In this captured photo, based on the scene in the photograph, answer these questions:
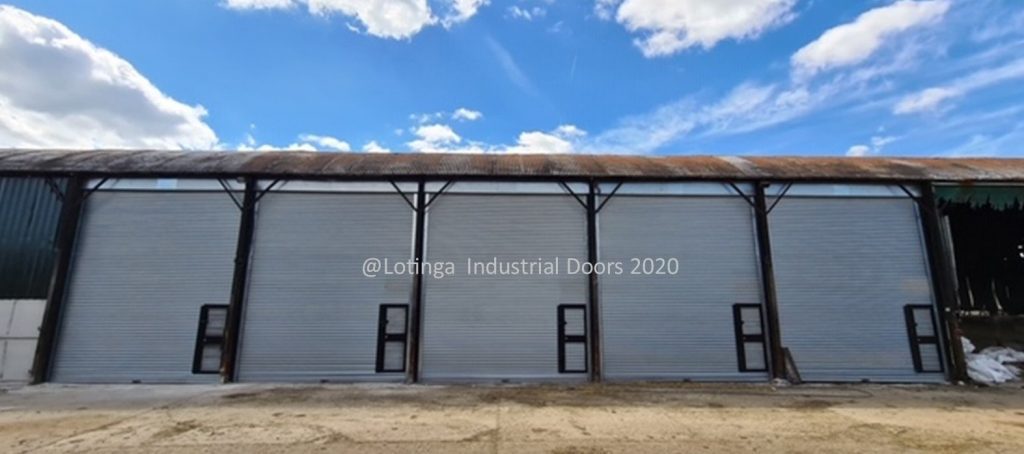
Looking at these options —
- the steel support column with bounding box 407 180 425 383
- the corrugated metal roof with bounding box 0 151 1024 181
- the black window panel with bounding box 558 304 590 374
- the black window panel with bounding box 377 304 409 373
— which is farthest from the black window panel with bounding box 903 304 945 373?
the black window panel with bounding box 377 304 409 373

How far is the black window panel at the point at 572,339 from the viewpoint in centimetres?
1030

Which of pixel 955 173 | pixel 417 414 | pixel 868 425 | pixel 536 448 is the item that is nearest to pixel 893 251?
pixel 955 173

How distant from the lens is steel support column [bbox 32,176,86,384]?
32.0 ft

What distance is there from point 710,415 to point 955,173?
9678 mm

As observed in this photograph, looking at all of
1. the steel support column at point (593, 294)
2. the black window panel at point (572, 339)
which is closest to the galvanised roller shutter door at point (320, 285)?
the black window panel at point (572, 339)

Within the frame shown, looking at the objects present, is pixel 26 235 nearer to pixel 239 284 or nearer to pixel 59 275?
pixel 59 275

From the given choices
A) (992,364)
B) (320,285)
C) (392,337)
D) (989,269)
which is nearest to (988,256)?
(989,269)

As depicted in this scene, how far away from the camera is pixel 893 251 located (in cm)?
1093

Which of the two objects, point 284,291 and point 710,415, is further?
point 284,291

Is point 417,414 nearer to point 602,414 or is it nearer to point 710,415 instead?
point 602,414

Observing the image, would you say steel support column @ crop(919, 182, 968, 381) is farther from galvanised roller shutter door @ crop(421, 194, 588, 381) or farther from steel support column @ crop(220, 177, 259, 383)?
steel support column @ crop(220, 177, 259, 383)

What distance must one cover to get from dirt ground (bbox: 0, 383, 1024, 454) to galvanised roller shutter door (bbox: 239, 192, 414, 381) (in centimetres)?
81

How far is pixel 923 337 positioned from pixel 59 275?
18642 mm

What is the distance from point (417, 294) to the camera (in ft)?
34.2
